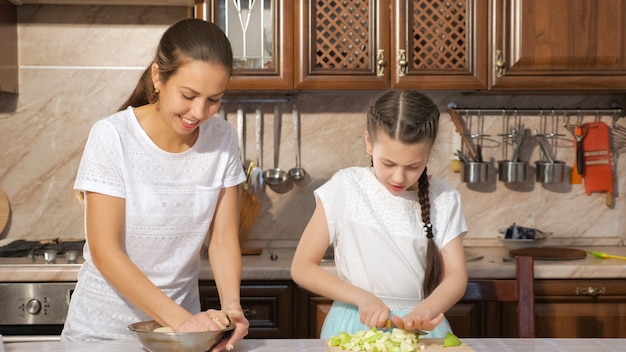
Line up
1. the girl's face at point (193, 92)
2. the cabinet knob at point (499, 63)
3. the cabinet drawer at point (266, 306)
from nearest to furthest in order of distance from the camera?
the girl's face at point (193, 92), the cabinet drawer at point (266, 306), the cabinet knob at point (499, 63)

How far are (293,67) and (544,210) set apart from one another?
47.3 inches

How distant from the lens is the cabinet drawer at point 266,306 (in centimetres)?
277

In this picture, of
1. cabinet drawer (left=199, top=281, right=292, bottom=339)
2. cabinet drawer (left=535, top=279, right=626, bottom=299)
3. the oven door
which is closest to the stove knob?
the oven door

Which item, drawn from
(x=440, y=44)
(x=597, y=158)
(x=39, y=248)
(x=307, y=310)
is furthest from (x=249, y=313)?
(x=597, y=158)

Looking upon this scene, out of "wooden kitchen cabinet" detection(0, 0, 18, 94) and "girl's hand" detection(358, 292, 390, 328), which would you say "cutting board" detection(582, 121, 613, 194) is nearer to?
"girl's hand" detection(358, 292, 390, 328)

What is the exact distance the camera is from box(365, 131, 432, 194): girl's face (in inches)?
71.4

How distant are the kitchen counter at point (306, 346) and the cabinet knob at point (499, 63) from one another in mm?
1487

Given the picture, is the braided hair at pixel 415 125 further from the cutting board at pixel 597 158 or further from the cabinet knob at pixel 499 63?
the cutting board at pixel 597 158

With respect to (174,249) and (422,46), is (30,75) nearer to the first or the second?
(422,46)

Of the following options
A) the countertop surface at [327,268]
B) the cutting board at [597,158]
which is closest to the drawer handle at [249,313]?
the countertop surface at [327,268]

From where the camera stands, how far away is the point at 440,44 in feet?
9.89

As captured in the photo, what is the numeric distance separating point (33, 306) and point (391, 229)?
1.30 meters

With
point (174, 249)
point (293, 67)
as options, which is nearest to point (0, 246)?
point (293, 67)

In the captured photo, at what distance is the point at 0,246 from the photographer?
3.01 m
